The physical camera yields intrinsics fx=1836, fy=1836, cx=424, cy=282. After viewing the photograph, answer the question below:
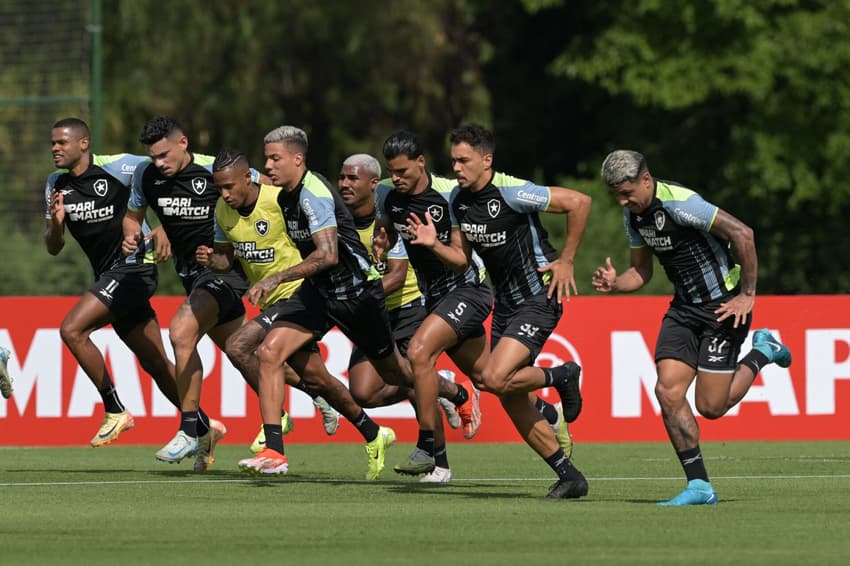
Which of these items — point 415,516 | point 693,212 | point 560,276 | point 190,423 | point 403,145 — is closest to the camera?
point 415,516

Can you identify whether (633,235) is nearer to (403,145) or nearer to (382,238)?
(403,145)

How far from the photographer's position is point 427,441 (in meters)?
13.6

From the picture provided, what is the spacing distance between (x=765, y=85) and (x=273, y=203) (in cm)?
1992

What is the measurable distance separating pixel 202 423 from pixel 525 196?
3.70 m

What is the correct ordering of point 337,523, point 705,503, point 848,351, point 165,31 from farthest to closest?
point 165,31 → point 848,351 → point 705,503 → point 337,523

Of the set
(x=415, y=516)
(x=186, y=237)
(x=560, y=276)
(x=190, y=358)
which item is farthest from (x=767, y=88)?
(x=415, y=516)

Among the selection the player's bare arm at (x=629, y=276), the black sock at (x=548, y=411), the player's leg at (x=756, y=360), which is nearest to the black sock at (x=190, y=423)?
the black sock at (x=548, y=411)

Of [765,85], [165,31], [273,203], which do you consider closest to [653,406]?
[273,203]

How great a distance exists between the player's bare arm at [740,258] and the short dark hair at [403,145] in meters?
2.61

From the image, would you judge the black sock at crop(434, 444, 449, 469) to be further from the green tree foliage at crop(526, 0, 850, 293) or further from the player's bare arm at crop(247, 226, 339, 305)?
the green tree foliage at crop(526, 0, 850, 293)

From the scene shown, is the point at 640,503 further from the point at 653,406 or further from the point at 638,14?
the point at 638,14

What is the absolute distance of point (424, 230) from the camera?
12305 mm

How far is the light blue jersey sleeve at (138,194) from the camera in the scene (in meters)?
14.5

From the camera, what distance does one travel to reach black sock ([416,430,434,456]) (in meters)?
13.5
